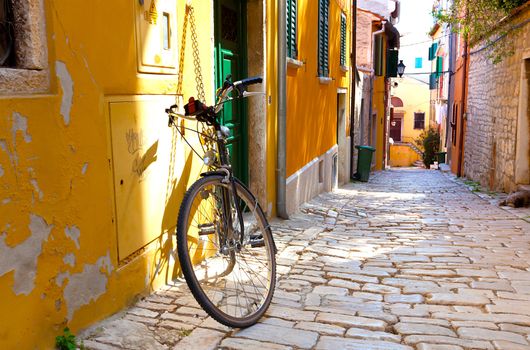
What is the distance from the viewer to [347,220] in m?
7.27

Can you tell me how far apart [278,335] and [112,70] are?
5.57 feet

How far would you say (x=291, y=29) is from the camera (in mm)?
6812

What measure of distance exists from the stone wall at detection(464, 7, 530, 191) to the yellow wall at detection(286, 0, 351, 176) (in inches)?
134

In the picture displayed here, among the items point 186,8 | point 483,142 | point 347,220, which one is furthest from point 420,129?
point 186,8

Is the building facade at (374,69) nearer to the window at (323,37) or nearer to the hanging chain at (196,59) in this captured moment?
the window at (323,37)

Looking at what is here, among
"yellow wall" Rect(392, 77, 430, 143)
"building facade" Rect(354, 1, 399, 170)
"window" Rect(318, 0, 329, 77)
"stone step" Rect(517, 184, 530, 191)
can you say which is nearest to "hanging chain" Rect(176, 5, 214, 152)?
"window" Rect(318, 0, 329, 77)

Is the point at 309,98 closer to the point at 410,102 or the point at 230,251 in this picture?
the point at 230,251

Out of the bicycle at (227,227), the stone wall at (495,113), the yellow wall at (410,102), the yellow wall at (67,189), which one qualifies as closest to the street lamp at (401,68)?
the stone wall at (495,113)

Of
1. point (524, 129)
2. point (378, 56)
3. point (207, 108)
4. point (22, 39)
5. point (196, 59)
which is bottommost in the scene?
point (524, 129)

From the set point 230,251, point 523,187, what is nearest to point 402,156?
point 523,187

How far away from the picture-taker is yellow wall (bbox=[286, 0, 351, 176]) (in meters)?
7.11

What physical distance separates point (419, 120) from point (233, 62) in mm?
39586

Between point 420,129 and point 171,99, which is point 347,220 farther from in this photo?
point 420,129

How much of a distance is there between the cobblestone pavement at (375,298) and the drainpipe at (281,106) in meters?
0.45
